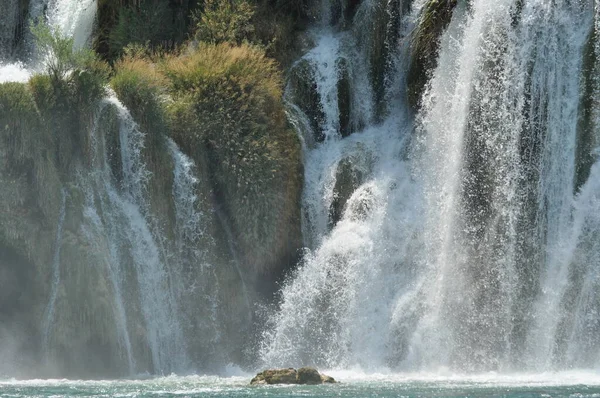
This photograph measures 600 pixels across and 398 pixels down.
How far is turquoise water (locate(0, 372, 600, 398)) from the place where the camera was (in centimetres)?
2225

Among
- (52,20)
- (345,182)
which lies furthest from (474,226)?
(52,20)

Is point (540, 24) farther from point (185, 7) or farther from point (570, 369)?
point (185, 7)

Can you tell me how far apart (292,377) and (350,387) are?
148cm

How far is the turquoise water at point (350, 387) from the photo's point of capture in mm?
22250

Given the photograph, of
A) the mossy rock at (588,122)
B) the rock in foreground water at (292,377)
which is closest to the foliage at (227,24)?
the mossy rock at (588,122)

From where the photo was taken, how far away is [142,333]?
2767 cm

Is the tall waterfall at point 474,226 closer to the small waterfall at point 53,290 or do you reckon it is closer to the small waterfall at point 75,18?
the small waterfall at point 53,290

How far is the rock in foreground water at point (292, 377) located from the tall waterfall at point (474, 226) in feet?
9.70

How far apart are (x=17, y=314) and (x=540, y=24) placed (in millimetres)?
13464

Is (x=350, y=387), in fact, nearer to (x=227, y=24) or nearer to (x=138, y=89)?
(x=138, y=89)

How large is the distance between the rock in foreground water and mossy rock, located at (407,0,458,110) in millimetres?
8833

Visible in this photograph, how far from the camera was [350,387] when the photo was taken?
2377 centimetres

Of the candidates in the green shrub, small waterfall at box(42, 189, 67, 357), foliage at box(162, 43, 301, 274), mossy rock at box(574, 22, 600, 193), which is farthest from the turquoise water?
the green shrub

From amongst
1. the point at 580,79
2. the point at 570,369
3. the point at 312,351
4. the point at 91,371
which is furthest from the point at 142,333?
the point at 580,79
